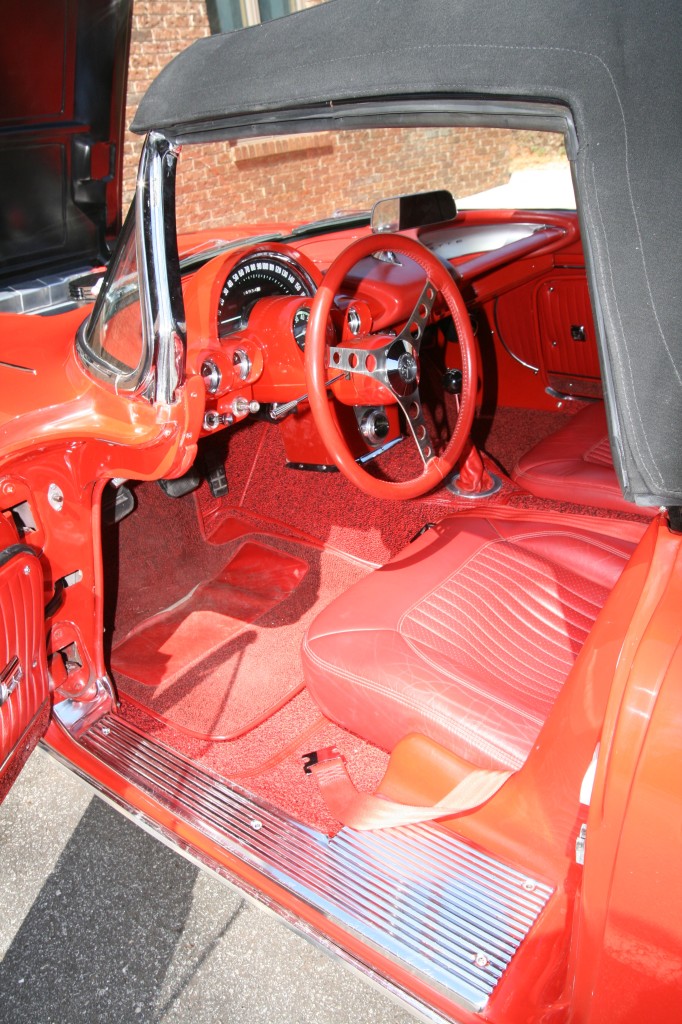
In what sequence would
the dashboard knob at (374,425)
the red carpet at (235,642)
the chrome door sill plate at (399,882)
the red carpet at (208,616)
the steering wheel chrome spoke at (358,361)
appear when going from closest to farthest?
1. the chrome door sill plate at (399,882)
2. the steering wheel chrome spoke at (358,361)
3. the dashboard knob at (374,425)
4. the red carpet at (235,642)
5. the red carpet at (208,616)

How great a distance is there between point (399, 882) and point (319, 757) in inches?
17.6

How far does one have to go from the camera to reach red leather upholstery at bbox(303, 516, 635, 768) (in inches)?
60.0

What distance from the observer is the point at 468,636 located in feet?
5.64

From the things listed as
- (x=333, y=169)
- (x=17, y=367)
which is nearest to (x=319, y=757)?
(x=17, y=367)

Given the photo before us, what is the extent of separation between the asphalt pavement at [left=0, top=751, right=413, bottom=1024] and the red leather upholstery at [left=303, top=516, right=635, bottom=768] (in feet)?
1.66

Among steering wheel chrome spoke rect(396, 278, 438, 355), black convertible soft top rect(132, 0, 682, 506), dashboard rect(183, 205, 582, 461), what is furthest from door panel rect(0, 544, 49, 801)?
black convertible soft top rect(132, 0, 682, 506)

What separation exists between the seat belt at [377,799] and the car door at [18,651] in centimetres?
65

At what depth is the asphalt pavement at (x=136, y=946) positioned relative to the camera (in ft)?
5.72

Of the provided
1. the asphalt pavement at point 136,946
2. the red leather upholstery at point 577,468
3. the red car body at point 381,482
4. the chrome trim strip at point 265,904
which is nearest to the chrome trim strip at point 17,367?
the red car body at point 381,482

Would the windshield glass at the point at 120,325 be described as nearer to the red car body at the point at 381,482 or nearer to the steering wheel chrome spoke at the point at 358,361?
the red car body at the point at 381,482

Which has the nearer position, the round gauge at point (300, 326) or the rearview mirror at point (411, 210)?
the round gauge at point (300, 326)

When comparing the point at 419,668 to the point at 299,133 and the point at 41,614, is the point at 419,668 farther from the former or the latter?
the point at 299,133

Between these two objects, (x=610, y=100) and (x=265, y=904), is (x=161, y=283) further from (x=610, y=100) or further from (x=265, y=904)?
(x=265, y=904)

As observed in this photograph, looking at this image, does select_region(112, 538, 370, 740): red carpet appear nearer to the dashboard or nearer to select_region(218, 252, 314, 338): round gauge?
the dashboard
